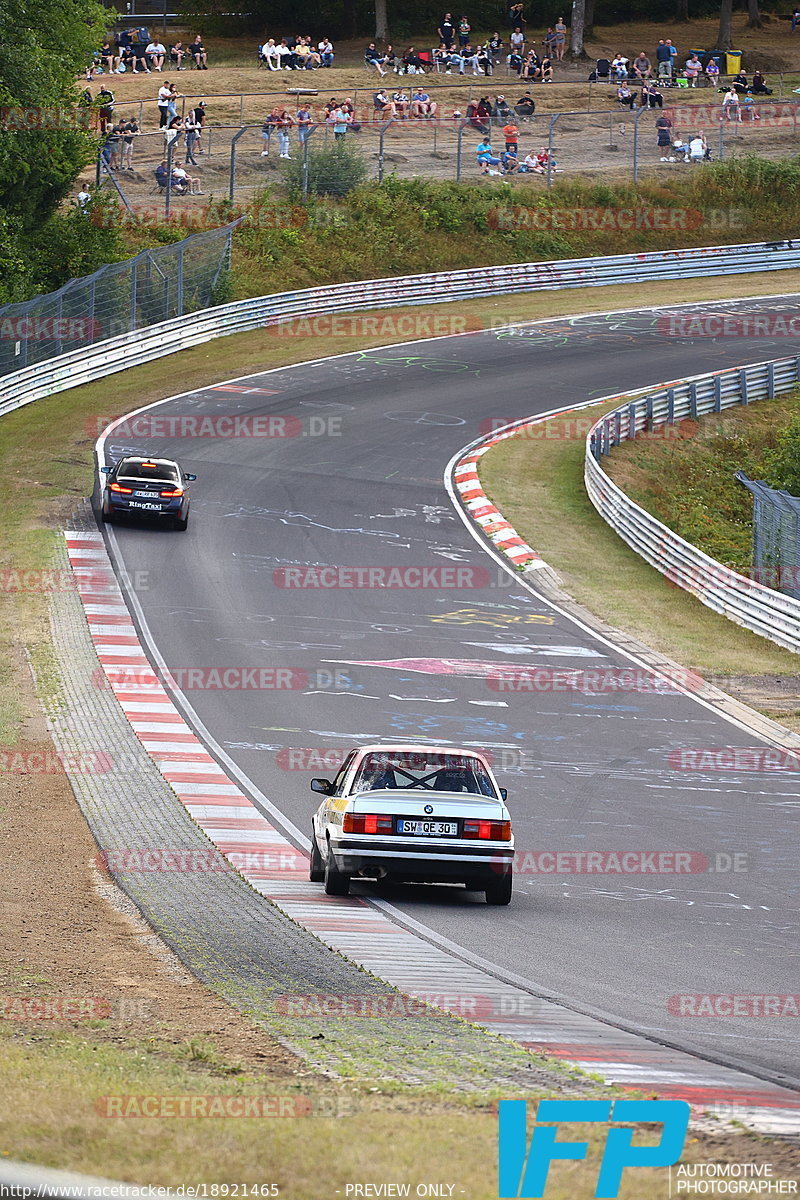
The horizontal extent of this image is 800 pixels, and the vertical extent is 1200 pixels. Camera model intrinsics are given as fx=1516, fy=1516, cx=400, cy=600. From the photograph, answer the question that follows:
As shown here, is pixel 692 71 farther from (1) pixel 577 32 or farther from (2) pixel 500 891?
(2) pixel 500 891

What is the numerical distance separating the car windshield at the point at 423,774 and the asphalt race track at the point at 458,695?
0.97m

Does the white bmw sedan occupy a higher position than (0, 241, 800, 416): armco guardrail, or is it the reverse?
(0, 241, 800, 416): armco guardrail

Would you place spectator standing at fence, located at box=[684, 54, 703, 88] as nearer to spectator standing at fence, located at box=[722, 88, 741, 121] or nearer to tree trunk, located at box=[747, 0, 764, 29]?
spectator standing at fence, located at box=[722, 88, 741, 121]

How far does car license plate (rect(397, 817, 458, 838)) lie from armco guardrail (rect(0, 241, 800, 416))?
98.5 feet

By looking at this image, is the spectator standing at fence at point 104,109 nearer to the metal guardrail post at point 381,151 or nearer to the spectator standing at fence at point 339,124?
the spectator standing at fence at point 339,124

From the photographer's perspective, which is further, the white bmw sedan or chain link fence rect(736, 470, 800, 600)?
chain link fence rect(736, 470, 800, 600)

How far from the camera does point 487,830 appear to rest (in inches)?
485

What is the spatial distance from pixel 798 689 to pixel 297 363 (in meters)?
27.8

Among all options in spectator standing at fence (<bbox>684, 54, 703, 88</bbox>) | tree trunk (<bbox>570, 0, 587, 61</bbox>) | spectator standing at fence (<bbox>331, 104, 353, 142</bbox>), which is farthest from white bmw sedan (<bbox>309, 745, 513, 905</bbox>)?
tree trunk (<bbox>570, 0, 587, 61</bbox>)

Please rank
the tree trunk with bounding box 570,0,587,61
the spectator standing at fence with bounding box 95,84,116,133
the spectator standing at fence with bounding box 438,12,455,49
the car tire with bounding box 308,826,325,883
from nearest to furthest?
the car tire with bounding box 308,826,325,883 < the spectator standing at fence with bounding box 95,84,116,133 < the spectator standing at fence with bounding box 438,12,455,49 < the tree trunk with bounding box 570,0,587,61

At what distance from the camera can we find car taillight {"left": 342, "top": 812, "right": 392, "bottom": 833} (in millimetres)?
12336

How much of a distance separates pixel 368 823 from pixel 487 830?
970 millimetres

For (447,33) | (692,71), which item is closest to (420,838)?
(692,71)

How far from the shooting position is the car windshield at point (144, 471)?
30391 mm
